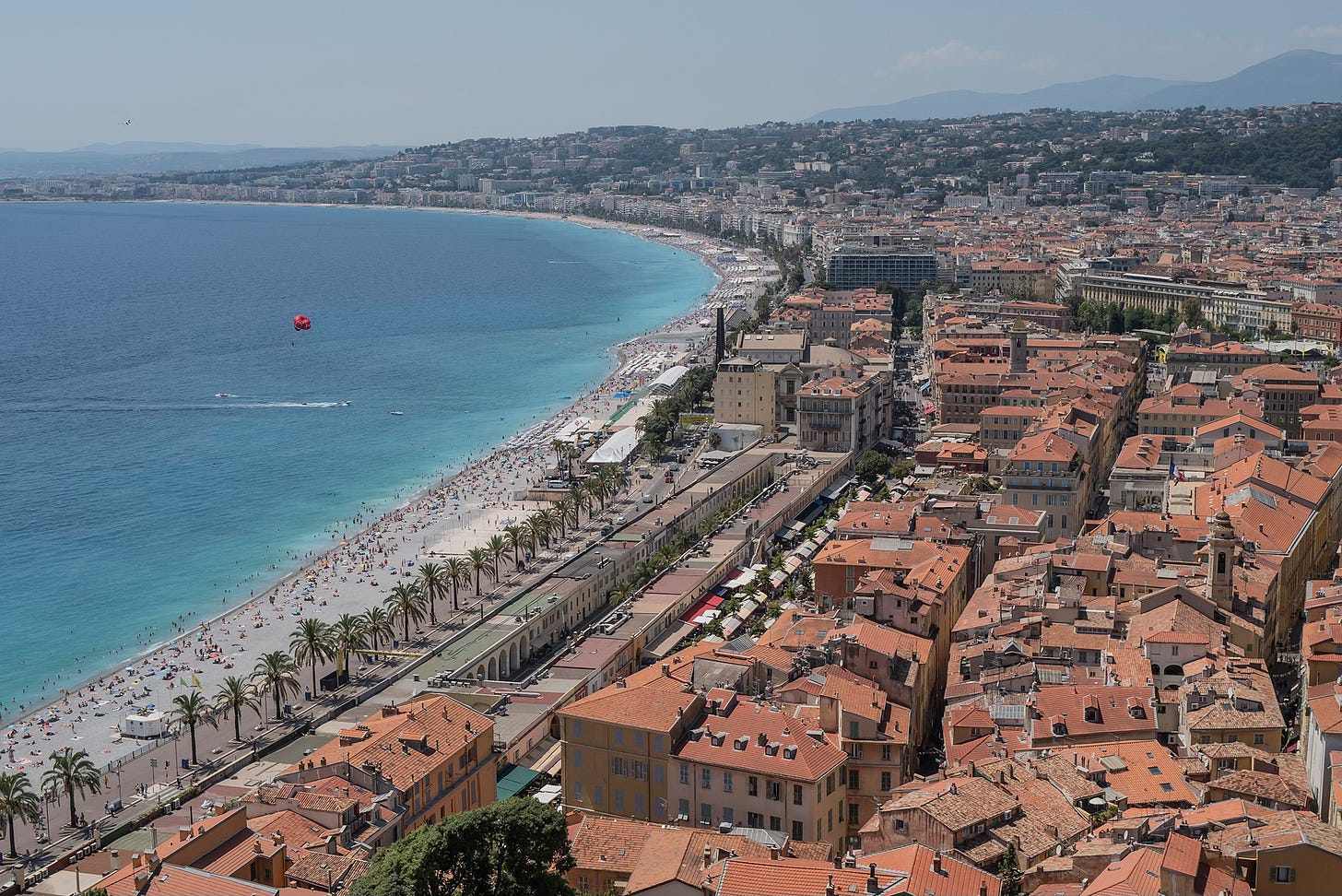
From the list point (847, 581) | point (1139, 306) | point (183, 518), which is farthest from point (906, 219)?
point (847, 581)

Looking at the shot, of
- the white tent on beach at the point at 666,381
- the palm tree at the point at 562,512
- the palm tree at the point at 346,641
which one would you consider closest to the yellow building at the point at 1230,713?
the palm tree at the point at 346,641

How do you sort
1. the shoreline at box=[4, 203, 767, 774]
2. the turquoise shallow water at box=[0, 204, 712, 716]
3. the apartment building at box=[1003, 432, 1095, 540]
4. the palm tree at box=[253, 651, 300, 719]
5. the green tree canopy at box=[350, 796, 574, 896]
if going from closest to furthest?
1. the green tree canopy at box=[350, 796, 574, 896]
2. the palm tree at box=[253, 651, 300, 719]
3. the shoreline at box=[4, 203, 767, 774]
4. the apartment building at box=[1003, 432, 1095, 540]
5. the turquoise shallow water at box=[0, 204, 712, 716]

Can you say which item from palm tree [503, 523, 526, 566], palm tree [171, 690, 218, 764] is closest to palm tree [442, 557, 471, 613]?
palm tree [503, 523, 526, 566]

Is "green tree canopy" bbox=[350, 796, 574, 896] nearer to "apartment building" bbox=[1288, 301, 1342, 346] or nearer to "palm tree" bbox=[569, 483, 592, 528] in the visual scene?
"palm tree" bbox=[569, 483, 592, 528]

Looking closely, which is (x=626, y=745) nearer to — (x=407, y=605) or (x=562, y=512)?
(x=407, y=605)

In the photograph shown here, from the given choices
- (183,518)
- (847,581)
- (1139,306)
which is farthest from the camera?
(1139,306)

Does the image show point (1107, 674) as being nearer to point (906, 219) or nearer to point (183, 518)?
point (183, 518)

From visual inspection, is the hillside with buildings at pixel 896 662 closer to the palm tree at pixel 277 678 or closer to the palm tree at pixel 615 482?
the palm tree at pixel 615 482
